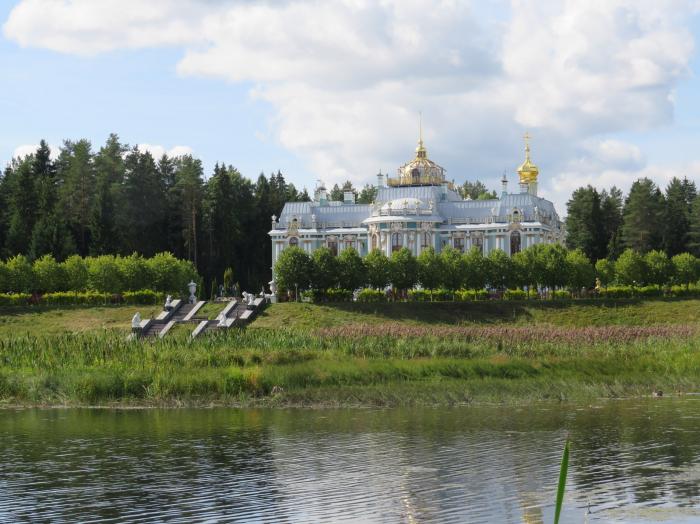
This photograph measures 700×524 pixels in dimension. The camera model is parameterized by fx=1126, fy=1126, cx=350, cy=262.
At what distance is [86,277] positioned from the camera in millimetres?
71625

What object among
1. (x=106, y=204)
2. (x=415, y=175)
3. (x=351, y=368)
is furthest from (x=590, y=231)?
(x=351, y=368)

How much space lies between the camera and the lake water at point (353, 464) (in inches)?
742

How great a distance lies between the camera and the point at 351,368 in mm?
35219

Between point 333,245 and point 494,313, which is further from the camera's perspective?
point 333,245

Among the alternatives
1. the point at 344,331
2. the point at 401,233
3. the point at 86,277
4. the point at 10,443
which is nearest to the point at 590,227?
the point at 401,233

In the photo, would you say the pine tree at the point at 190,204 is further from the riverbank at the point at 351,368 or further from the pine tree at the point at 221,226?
the riverbank at the point at 351,368

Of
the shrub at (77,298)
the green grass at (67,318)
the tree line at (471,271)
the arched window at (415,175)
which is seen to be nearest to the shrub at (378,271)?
the tree line at (471,271)

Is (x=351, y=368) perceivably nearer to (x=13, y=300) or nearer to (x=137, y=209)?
(x=13, y=300)

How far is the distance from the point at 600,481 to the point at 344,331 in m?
27.6

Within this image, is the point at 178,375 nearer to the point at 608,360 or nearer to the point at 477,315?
the point at 608,360

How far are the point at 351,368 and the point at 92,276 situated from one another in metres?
39.1

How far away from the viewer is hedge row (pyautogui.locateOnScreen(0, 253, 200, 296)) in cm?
7044

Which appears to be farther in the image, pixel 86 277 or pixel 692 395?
pixel 86 277

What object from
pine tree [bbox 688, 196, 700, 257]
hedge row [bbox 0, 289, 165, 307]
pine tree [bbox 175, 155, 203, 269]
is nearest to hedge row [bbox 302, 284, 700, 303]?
hedge row [bbox 0, 289, 165, 307]
